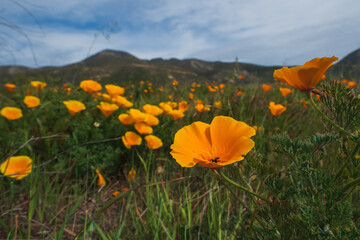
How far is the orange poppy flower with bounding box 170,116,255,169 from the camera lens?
2.37 ft

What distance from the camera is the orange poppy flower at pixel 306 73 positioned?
645mm

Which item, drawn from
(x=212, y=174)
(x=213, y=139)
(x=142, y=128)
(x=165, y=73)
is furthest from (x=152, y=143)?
(x=165, y=73)

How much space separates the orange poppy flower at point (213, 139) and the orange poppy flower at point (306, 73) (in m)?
0.21

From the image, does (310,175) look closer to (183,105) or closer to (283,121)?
(183,105)

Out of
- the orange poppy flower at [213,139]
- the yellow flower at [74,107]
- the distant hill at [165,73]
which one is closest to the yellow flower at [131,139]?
the yellow flower at [74,107]

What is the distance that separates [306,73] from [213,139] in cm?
36

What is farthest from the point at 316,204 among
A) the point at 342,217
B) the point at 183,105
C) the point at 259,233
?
the point at 183,105


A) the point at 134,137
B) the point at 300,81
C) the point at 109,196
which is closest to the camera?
the point at 300,81

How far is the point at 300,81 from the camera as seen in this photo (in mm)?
703

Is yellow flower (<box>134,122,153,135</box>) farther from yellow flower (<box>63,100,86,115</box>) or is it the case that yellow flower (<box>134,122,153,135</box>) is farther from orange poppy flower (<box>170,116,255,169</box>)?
orange poppy flower (<box>170,116,255,169</box>)

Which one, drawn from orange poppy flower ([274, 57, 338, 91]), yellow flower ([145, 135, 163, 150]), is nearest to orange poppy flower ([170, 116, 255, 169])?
orange poppy flower ([274, 57, 338, 91])

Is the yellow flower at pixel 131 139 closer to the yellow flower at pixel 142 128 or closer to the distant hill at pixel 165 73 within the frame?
the yellow flower at pixel 142 128

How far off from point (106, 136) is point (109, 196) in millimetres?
705

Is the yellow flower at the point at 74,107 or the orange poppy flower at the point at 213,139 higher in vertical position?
the orange poppy flower at the point at 213,139
